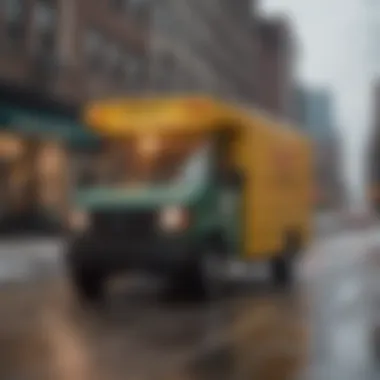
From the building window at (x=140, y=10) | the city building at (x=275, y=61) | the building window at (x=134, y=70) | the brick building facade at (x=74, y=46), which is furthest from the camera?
the city building at (x=275, y=61)

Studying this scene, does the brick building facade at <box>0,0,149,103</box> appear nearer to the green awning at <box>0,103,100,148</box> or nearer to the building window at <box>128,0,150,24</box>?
the building window at <box>128,0,150,24</box>

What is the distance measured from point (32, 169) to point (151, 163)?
1439cm

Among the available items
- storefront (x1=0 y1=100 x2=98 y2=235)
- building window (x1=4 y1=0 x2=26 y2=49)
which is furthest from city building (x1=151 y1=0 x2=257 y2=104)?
building window (x1=4 y1=0 x2=26 y2=49)

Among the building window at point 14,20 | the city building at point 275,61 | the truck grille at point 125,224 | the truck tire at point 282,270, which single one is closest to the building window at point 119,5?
the building window at point 14,20

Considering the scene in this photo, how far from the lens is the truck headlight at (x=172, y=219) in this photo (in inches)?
545

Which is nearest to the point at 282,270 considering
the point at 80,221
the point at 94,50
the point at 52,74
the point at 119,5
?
the point at 80,221

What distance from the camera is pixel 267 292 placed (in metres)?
16.5

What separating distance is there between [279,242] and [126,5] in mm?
19852

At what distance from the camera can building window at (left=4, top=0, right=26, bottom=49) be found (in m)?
25.4

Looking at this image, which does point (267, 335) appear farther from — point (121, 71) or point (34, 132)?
point (121, 71)

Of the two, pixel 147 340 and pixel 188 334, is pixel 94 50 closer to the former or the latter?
pixel 188 334

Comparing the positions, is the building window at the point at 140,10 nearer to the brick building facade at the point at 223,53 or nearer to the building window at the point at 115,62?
the brick building facade at the point at 223,53

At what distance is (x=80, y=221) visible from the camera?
14500 millimetres

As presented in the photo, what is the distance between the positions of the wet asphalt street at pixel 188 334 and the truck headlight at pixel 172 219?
1.08 m
